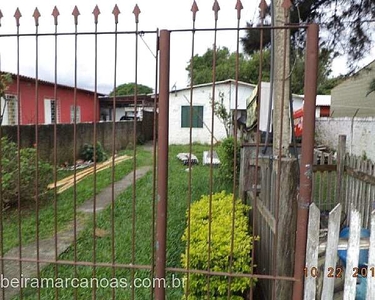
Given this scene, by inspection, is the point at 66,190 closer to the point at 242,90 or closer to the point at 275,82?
the point at 275,82

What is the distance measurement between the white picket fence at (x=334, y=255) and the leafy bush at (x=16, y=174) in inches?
202

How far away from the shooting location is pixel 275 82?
145 inches

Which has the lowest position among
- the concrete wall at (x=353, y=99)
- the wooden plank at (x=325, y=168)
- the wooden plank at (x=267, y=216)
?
the wooden plank at (x=267, y=216)

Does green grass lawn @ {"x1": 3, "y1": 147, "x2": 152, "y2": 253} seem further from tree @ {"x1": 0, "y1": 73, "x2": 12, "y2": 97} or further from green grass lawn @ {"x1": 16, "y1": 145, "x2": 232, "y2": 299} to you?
tree @ {"x1": 0, "y1": 73, "x2": 12, "y2": 97}

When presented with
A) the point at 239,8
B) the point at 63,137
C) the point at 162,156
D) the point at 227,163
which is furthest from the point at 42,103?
the point at 239,8

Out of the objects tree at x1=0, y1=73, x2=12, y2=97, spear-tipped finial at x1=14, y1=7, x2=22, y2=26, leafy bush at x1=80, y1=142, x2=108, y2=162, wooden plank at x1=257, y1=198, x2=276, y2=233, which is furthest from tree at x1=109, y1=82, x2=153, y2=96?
spear-tipped finial at x1=14, y1=7, x2=22, y2=26

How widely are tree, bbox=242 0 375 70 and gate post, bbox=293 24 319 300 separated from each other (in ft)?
14.9

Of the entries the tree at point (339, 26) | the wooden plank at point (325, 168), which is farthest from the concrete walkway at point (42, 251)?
the tree at point (339, 26)

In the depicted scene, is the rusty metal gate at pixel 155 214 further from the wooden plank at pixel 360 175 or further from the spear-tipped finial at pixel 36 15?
the wooden plank at pixel 360 175

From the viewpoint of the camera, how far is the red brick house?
1091 cm

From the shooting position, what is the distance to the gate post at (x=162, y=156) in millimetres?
2148

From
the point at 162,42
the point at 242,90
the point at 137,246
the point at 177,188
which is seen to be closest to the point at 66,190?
the point at 177,188

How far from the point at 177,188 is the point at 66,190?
2447 millimetres

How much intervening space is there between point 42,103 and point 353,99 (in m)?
13.4
